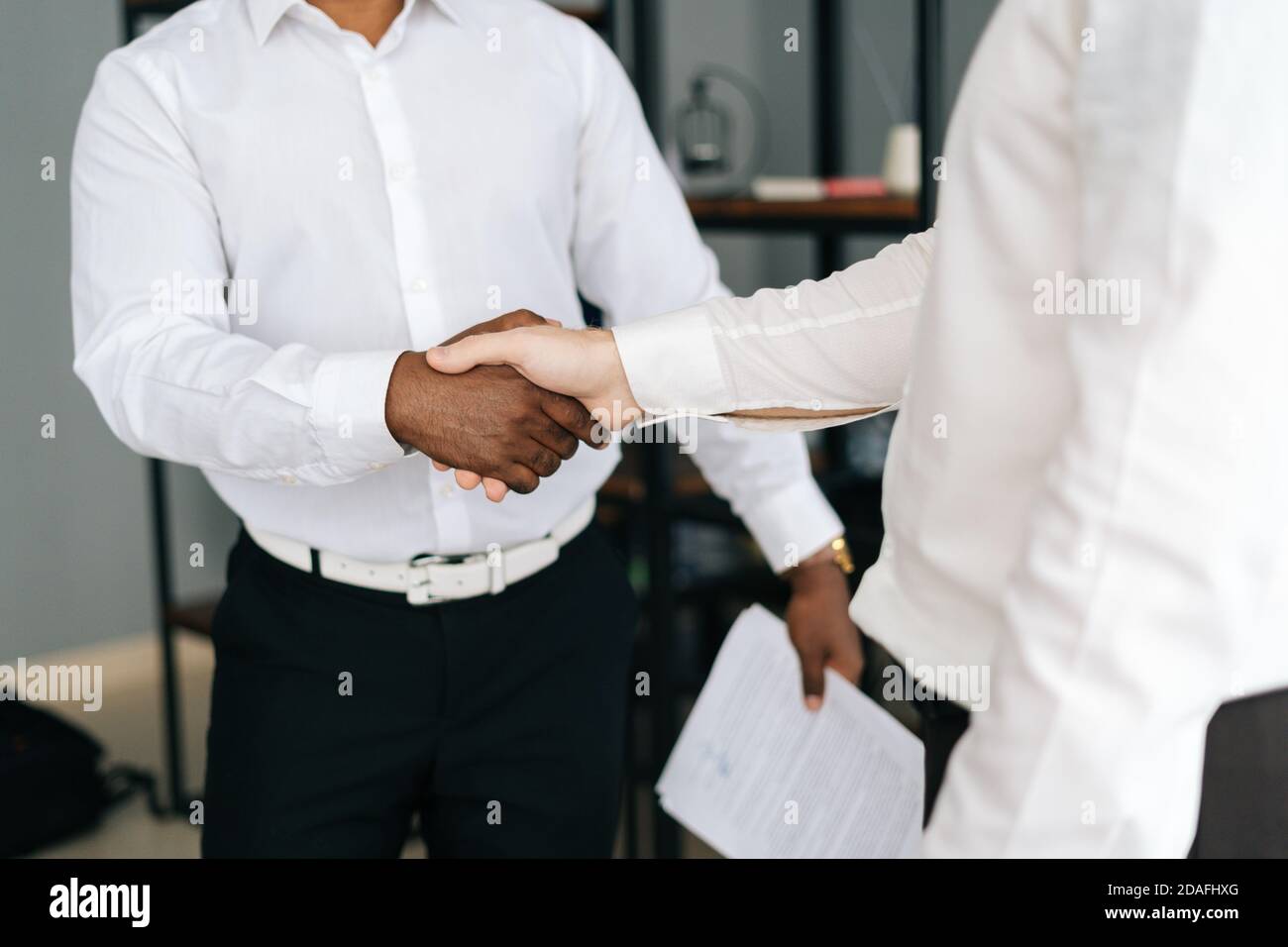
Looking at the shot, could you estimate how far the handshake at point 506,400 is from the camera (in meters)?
1.06

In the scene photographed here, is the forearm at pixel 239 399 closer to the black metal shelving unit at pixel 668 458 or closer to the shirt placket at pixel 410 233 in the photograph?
the shirt placket at pixel 410 233

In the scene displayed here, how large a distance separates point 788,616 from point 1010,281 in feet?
2.71

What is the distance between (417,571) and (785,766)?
500 mm

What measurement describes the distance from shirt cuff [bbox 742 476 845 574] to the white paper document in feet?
0.30

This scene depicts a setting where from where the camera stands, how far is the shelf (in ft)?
6.40

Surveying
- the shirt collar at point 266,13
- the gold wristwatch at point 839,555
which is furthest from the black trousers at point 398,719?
the shirt collar at point 266,13

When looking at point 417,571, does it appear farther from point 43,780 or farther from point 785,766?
point 43,780

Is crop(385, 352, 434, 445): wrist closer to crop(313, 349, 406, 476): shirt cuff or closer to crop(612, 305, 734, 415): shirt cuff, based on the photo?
crop(313, 349, 406, 476): shirt cuff

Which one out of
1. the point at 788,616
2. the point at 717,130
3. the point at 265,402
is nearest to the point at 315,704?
the point at 265,402

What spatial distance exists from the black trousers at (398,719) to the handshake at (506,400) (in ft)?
0.79

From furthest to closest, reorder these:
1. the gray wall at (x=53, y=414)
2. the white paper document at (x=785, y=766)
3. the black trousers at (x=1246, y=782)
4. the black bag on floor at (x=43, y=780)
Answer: the gray wall at (x=53, y=414) < the black bag on floor at (x=43, y=780) < the white paper document at (x=785, y=766) < the black trousers at (x=1246, y=782)

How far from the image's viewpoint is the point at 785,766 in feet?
4.83

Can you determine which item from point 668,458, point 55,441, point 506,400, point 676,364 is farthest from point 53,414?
point 676,364

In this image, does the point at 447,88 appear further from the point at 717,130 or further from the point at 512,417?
the point at 717,130
